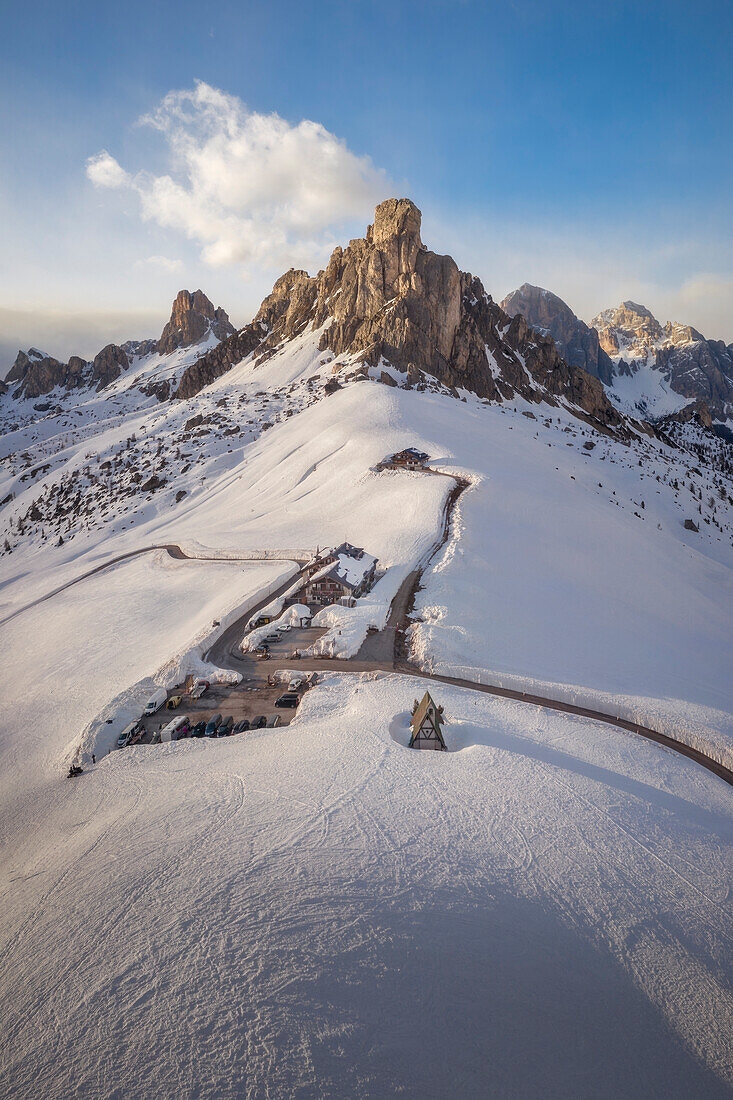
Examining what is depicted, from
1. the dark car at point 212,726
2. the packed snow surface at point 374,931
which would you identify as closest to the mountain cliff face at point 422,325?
the dark car at point 212,726

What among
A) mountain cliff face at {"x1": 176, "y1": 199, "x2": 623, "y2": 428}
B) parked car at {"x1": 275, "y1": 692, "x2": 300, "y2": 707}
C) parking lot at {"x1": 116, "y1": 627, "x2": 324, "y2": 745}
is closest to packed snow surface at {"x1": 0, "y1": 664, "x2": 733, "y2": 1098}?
parking lot at {"x1": 116, "y1": 627, "x2": 324, "y2": 745}

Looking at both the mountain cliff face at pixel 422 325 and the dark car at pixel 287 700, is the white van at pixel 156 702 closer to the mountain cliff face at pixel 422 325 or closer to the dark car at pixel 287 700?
the dark car at pixel 287 700

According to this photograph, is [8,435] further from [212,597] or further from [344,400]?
[212,597]

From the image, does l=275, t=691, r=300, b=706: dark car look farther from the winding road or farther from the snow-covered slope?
the winding road

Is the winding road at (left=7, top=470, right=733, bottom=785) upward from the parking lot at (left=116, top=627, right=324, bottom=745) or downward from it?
upward

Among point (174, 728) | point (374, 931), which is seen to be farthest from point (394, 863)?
point (174, 728)

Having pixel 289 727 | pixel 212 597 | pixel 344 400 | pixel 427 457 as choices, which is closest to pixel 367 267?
pixel 344 400
